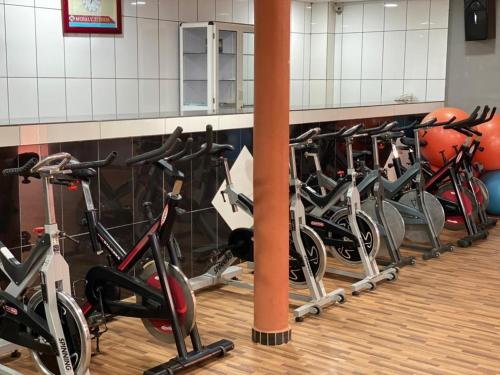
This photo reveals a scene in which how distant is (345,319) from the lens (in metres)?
4.69

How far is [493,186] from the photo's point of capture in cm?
776

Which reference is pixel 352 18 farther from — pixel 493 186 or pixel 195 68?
pixel 493 186

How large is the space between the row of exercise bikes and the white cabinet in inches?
89.3

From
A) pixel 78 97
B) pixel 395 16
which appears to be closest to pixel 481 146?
pixel 395 16

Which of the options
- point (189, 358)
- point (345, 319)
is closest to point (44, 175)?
point (189, 358)

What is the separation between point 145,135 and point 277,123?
1.19 meters

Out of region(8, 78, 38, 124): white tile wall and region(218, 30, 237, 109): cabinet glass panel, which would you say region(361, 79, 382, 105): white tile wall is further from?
region(8, 78, 38, 124): white tile wall

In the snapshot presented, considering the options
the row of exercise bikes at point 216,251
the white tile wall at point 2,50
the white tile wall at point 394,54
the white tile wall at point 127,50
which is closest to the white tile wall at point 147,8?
the white tile wall at point 127,50

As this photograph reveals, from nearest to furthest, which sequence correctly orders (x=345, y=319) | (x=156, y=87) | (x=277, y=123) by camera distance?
(x=277, y=123), (x=345, y=319), (x=156, y=87)

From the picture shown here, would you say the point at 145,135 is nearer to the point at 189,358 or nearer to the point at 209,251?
the point at 209,251

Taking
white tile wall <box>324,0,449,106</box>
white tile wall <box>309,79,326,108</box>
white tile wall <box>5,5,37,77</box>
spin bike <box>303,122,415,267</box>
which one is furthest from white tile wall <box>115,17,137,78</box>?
white tile wall <box>309,79,326,108</box>

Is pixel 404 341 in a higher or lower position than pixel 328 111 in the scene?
lower

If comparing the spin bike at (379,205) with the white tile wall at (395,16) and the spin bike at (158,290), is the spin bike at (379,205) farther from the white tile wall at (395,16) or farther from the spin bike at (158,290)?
the white tile wall at (395,16)

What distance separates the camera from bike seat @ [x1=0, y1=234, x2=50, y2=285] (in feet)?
11.0
